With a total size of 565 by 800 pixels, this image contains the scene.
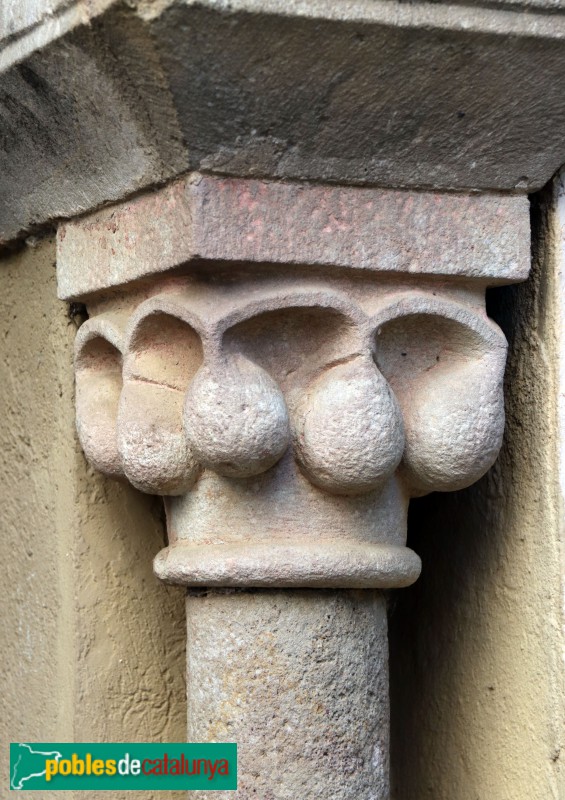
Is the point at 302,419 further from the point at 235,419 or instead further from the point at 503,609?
the point at 503,609

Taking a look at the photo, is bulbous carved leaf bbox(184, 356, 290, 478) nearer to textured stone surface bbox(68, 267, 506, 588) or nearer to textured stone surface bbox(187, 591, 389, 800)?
textured stone surface bbox(68, 267, 506, 588)

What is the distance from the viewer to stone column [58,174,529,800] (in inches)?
42.3

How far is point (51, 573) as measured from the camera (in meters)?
1.34

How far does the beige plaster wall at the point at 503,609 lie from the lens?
46.7 inches

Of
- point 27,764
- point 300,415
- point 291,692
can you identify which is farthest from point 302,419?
point 27,764

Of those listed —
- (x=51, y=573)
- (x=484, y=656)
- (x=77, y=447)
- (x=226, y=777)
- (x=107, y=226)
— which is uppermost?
(x=107, y=226)

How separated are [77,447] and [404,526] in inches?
15.4

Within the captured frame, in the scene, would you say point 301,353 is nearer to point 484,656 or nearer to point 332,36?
point 332,36

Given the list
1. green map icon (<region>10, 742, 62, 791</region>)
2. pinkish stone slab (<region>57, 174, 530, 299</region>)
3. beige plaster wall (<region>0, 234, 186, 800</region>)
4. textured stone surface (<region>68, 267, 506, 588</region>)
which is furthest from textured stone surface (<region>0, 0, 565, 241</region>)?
green map icon (<region>10, 742, 62, 791</region>)

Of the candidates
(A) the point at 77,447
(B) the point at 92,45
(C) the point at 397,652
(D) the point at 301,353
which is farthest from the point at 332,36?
(C) the point at 397,652

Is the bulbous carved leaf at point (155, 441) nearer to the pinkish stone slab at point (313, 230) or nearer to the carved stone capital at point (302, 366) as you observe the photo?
the carved stone capital at point (302, 366)

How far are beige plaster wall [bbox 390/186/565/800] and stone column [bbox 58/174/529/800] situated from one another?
3.2 inches

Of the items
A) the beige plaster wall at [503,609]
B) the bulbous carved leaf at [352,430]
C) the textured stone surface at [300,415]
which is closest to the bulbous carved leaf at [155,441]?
the textured stone surface at [300,415]

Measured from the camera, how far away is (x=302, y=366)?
3.74ft
